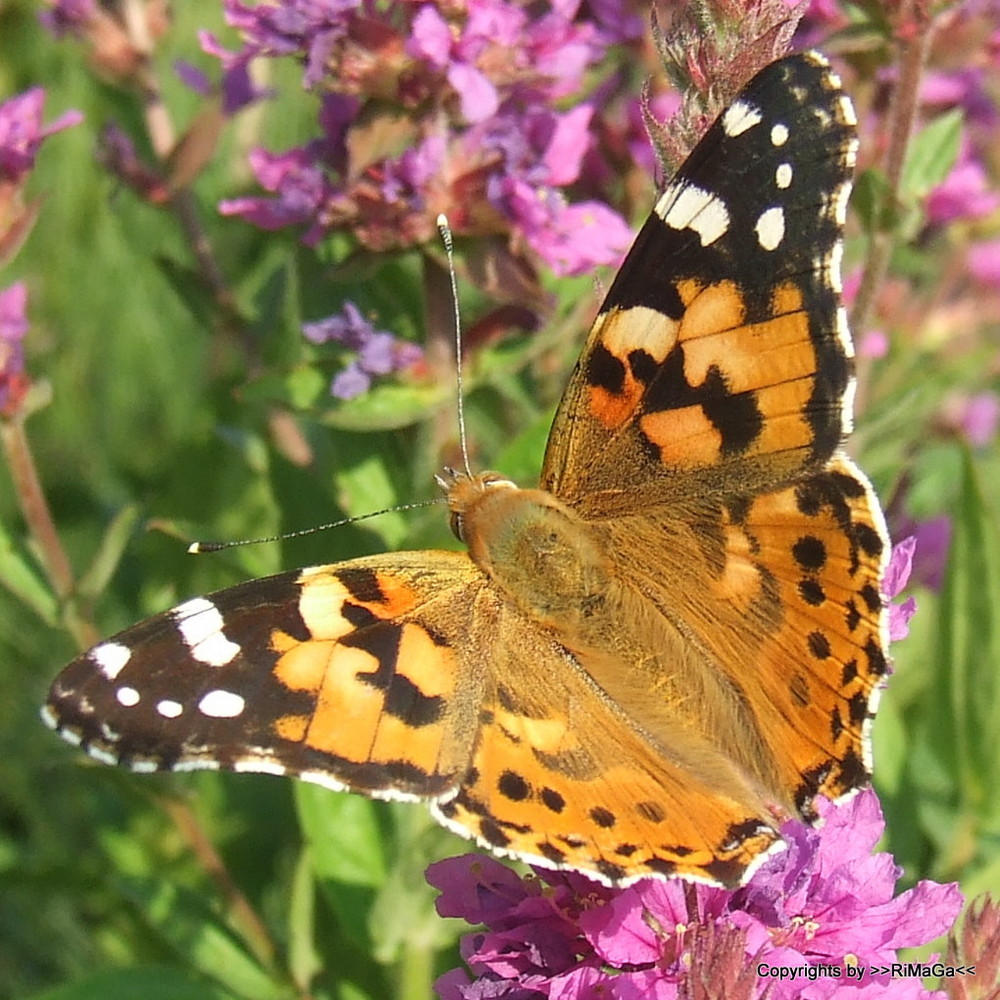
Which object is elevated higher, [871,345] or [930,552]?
[871,345]

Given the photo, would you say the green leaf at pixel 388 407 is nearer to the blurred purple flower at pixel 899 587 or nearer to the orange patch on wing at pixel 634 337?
the orange patch on wing at pixel 634 337

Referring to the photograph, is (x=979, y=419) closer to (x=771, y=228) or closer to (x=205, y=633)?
(x=771, y=228)

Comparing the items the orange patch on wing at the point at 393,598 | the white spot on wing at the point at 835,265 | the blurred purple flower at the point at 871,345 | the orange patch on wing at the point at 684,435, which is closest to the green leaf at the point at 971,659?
the blurred purple flower at the point at 871,345

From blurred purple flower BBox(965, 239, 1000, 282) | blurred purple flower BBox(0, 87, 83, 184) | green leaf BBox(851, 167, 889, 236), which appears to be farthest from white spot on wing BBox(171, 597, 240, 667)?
blurred purple flower BBox(965, 239, 1000, 282)

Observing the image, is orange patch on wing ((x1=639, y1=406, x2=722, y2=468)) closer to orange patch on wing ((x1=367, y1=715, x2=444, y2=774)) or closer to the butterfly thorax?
the butterfly thorax

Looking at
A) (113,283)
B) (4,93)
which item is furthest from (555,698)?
(4,93)

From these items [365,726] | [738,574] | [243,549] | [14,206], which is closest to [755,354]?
[738,574]
